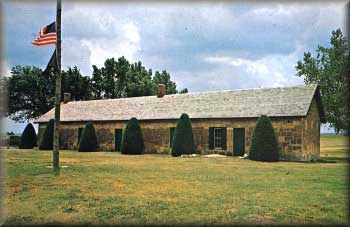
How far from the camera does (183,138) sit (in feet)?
85.2

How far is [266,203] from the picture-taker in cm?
844

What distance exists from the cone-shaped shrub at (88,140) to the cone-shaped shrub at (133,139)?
4.28 m

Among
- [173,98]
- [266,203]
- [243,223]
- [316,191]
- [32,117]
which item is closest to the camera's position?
[243,223]

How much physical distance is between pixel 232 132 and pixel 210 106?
332 centimetres

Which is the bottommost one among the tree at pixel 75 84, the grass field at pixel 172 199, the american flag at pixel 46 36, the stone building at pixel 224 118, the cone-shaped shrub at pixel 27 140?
the grass field at pixel 172 199

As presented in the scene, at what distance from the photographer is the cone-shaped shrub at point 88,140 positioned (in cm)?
3147

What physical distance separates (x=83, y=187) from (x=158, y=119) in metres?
18.8

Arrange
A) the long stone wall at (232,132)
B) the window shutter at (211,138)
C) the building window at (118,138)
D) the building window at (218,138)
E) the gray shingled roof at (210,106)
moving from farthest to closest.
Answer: the building window at (118,138)
the window shutter at (211,138)
the building window at (218,138)
the gray shingled roof at (210,106)
the long stone wall at (232,132)

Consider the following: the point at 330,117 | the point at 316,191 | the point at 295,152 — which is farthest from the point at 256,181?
the point at 330,117

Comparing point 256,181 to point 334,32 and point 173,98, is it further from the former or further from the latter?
point 334,32

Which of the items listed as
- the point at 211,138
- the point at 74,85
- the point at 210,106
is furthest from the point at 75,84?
the point at 211,138

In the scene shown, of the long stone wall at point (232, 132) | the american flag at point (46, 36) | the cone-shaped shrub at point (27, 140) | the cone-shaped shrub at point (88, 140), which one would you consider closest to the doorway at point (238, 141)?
the long stone wall at point (232, 132)

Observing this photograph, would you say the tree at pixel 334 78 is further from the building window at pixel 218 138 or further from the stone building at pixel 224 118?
the building window at pixel 218 138

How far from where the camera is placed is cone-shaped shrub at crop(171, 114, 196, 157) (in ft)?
84.8
